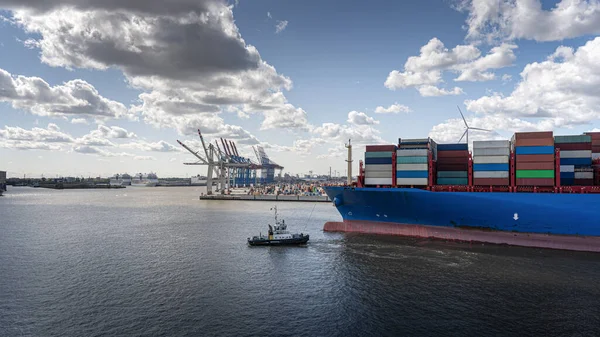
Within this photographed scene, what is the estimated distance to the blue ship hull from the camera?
118ft

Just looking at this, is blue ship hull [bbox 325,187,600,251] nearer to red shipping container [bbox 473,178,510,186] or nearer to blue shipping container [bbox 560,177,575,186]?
red shipping container [bbox 473,178,510,186]

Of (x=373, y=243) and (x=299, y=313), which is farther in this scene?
(x=373, y=243)

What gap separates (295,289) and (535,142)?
33609mm

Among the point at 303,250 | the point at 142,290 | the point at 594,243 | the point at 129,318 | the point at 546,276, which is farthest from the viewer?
the point at 303,250

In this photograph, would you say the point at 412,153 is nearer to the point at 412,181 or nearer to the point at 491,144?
the point at 412,181

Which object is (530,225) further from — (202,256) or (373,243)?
(202,256)

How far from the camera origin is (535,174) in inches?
1533

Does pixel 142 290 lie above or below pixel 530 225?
below

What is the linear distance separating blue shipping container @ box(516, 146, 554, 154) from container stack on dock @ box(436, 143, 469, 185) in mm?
6080

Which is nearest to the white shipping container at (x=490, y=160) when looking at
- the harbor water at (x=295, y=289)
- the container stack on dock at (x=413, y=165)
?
the container stack on dock at (x=413, y=165)

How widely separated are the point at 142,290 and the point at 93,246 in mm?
20332

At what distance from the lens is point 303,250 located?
39.8 metres

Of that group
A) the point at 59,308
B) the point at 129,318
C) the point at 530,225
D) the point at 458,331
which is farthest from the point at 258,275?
the point at 530,225

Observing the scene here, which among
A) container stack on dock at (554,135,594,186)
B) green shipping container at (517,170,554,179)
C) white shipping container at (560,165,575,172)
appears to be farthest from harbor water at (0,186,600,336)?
white shipping container at (560,165,575,172)
